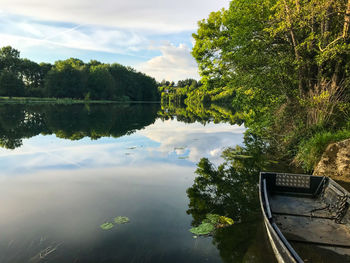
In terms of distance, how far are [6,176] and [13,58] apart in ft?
309

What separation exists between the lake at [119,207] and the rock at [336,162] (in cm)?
310

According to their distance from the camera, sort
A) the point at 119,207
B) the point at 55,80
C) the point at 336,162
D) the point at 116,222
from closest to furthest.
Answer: the point at 116,222, the point at 119,207, the point at 336,162, the point at 55,80

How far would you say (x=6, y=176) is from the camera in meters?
10.5

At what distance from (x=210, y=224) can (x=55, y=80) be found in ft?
310

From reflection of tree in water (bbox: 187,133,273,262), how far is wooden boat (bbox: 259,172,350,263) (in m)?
0.64

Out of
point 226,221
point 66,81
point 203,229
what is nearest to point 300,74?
point 226,221

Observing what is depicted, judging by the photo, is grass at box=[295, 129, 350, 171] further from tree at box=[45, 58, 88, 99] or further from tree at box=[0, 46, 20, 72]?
tree at box=[0, 46, 20, 72]

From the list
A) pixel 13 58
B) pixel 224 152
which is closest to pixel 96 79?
pixel 13 58

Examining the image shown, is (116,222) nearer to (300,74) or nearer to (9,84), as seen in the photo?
(300,74)

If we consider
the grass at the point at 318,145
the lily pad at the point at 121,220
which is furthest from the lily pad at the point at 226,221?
the grass at the point at 318,145

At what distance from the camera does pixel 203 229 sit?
657 cm

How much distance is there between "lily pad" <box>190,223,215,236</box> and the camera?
6.43 metres

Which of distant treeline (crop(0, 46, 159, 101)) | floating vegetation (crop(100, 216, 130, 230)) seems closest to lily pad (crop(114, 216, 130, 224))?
floating vegetation (crop(100, 216, 130, 230))

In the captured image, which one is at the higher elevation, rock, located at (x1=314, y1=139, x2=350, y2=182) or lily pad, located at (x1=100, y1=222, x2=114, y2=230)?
rock, located at (x1=314, y1=139, x2=350, y2=182)
